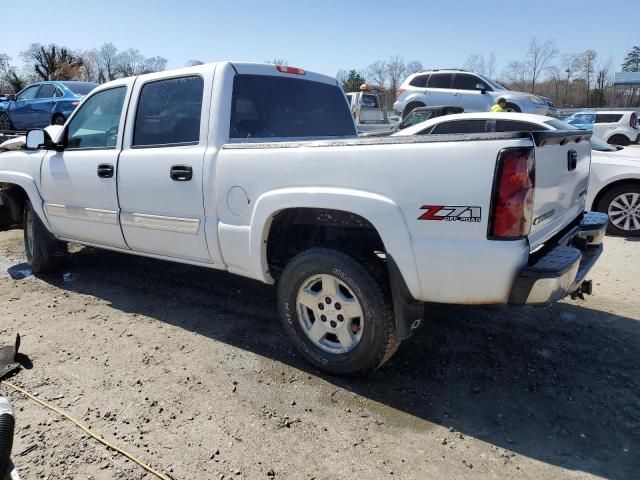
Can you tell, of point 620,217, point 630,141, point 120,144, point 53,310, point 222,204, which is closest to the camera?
point 222,204

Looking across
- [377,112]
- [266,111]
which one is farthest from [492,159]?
[377,112]

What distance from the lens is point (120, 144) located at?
402 centimetres

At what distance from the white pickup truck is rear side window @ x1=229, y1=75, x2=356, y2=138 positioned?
0.01 meters

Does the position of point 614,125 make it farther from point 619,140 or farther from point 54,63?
point 54,63

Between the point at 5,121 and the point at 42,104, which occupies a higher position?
the point at 42,104

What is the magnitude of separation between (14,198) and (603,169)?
24.7ft

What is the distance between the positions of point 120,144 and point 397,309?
276 cm

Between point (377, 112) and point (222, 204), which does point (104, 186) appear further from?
point (377, 112)

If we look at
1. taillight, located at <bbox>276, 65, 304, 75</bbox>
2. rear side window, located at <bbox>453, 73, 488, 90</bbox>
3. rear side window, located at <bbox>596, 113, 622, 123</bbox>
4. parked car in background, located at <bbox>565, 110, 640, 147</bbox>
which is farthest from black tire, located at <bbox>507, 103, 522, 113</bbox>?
taillight, located at <bbox>276, 65, 304, 75</bbox>

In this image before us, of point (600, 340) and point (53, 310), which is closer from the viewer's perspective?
point (600, 340)

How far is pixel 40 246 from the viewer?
5.06m

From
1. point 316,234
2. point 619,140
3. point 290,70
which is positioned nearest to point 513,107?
point 619,140

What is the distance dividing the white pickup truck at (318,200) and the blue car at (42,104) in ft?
28.2

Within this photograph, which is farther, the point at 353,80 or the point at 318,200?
the point at 353,80
